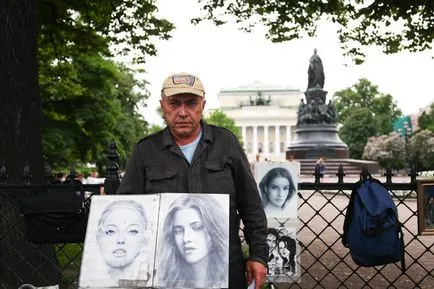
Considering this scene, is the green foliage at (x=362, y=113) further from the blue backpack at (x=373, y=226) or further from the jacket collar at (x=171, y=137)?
the jacket collar at (x=171, y=137)

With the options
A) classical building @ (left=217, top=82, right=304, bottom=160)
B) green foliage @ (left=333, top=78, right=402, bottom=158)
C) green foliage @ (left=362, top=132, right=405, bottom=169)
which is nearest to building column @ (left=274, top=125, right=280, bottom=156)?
classical building @ (left=217, top=82, right=304, bottom=160)

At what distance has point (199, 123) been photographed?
10.00 ft

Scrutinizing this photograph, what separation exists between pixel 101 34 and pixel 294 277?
11.7 metres

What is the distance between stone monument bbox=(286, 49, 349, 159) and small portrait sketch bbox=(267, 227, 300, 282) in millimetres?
34519

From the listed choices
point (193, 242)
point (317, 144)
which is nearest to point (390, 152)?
point (317, 144)

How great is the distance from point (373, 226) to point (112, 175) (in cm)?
196

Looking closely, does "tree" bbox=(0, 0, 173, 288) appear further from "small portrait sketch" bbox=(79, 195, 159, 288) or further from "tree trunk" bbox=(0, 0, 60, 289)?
"small portrait sketch" bbox=(79, 195, 159, 288)

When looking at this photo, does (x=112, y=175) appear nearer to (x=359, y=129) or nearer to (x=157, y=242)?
(x=157, y=242)

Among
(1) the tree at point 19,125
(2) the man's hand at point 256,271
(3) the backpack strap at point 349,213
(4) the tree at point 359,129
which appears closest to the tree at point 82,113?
(1) the tree at point 19,125

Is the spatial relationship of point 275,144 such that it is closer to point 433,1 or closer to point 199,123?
point 433,1

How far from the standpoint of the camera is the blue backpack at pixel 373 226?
388 centimetres

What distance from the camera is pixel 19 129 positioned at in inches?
236

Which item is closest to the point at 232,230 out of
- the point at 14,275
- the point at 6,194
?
the point at 6,194

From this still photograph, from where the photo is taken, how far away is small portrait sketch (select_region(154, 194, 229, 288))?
2.56m
